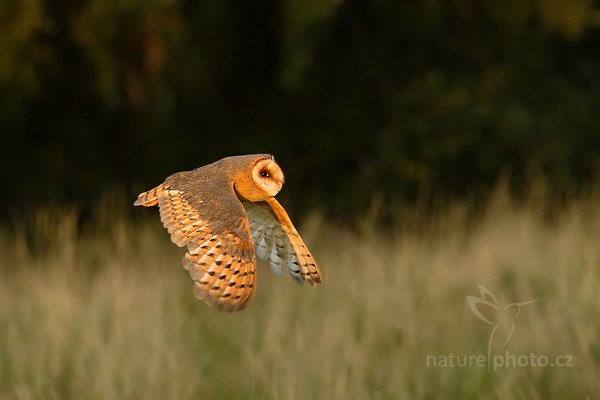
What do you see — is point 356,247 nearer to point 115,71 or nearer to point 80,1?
point 115,71

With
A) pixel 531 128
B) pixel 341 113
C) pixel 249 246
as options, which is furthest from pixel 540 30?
pixel 249 246

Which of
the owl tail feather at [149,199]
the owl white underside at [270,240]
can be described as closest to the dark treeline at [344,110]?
the owl white underside at [270,240]

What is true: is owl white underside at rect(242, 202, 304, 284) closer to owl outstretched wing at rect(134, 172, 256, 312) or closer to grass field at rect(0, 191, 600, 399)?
owl outstretched wing at rect(134, 172, 256, 312)

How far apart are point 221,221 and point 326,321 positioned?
2.99m

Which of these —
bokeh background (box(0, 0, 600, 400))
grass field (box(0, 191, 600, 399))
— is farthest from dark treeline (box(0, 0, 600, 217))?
grass field (box(0, 191, 600, 399))

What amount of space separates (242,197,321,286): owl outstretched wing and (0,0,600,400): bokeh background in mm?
2092

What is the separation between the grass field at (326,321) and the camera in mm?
3910

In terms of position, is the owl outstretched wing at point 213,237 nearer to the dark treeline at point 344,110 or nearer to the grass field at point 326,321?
the grass field at point 326,321

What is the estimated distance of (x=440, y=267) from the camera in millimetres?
6055

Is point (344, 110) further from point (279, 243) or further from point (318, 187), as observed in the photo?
point (279, 243)

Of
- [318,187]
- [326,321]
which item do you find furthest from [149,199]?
[318,187]

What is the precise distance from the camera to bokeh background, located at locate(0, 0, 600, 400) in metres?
4.18

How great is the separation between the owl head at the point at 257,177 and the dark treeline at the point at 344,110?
5945 mm

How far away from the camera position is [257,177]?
1.34m
